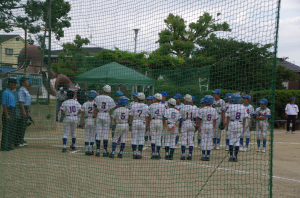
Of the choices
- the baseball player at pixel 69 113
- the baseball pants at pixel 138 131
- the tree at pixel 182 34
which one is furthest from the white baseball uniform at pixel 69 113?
the tree at pixel 182 34

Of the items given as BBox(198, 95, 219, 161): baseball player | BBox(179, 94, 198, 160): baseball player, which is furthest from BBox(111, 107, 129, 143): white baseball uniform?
BBox(198, 95, 219, 161): baseball player

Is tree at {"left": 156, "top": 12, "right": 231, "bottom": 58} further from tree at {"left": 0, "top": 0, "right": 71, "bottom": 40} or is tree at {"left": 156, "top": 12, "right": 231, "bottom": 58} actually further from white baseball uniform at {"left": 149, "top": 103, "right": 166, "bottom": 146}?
white baseball uniform at {"left": 149, "top": 103, "right": 166, "bottom": 146}

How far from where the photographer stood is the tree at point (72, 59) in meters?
5.20

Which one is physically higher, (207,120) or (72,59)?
(72,59)

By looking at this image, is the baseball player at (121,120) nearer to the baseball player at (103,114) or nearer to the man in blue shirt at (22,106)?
the baseball player at (103,114)

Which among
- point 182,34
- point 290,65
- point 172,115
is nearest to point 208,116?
point 172,115

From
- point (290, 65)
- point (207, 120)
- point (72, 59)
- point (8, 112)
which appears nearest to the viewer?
point (72, 59)

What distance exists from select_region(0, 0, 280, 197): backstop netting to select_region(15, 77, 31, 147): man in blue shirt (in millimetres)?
30

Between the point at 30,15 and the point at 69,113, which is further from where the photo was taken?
the point at 69,113

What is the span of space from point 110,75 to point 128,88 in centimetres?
141

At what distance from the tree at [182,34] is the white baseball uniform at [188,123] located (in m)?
3.37

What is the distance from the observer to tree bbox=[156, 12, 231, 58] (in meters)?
4.05

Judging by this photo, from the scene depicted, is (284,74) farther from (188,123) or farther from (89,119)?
(89,119)

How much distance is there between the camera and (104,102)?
24.7ft
